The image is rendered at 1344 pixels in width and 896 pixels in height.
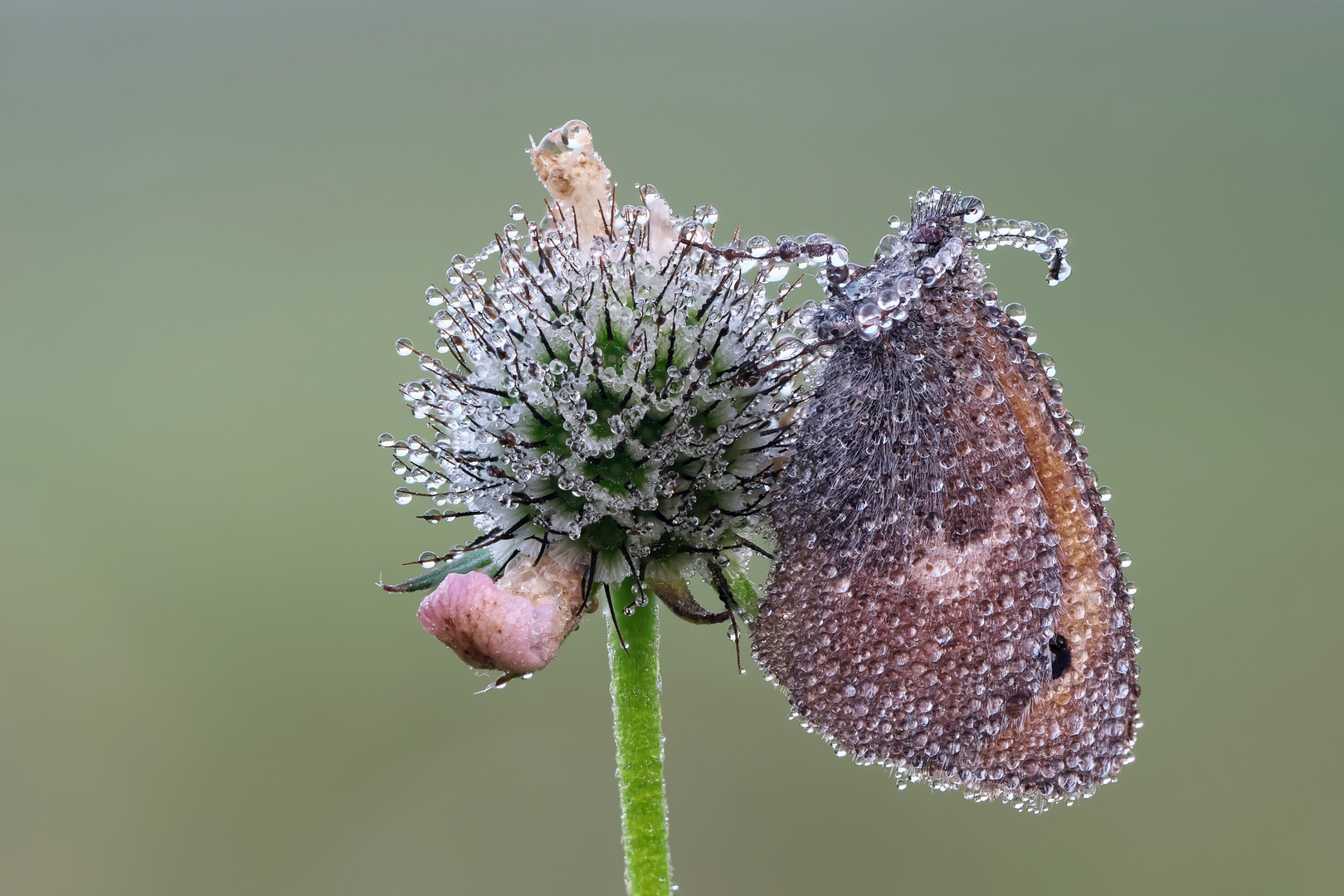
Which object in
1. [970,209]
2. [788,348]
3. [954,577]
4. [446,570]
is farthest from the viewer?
[446,570]

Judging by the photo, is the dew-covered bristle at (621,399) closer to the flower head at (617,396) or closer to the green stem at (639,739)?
the flower head at (617,396)

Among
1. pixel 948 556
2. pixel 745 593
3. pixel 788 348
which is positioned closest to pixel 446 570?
pixel 745 593

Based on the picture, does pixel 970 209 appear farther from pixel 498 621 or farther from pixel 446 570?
pixel 446 570

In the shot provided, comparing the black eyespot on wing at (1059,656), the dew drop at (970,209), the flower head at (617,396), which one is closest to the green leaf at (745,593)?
the flower head at (617,396)

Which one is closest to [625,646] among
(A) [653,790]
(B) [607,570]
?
(B) [607,570]

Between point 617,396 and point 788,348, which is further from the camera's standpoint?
point 788,348

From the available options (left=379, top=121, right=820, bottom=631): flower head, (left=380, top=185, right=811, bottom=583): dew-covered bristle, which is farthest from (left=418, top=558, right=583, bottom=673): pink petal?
(left=380, top=185, right=811, bottom=583): dew-covered bristle
